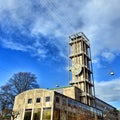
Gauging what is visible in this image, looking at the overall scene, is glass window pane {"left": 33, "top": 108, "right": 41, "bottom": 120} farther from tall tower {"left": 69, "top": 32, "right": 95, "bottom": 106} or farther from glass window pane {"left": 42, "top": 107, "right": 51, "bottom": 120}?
tall tower {"left": 69, "top": 32, "right": 95, "bottom": 106}

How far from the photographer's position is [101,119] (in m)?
62.6

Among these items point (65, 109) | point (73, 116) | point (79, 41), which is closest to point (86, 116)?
point (73, 116)

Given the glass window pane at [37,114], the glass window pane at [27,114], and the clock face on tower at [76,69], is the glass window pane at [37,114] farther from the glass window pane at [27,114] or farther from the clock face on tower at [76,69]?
the clock face on tower at [76,69]

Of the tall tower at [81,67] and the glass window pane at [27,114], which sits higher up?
the tall tower at [81,67]

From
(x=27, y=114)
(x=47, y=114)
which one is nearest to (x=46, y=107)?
(x=47, y=114)

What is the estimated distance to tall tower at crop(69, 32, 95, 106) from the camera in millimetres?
65300

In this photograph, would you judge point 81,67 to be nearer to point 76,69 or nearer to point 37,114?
point 76,69

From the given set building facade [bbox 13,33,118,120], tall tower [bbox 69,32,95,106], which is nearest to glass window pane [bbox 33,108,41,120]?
building facade [bbox 13,33,118,120]

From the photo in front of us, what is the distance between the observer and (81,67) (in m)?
68.3

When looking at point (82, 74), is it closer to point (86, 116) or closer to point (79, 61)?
point (79, 61)

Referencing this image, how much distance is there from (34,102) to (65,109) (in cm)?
818

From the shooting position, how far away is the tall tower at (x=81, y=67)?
6530 centimetres

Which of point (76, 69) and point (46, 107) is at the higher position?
point (76, 69)

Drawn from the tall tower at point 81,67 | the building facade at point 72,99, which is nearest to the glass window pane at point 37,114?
the building facade at point 72,99
